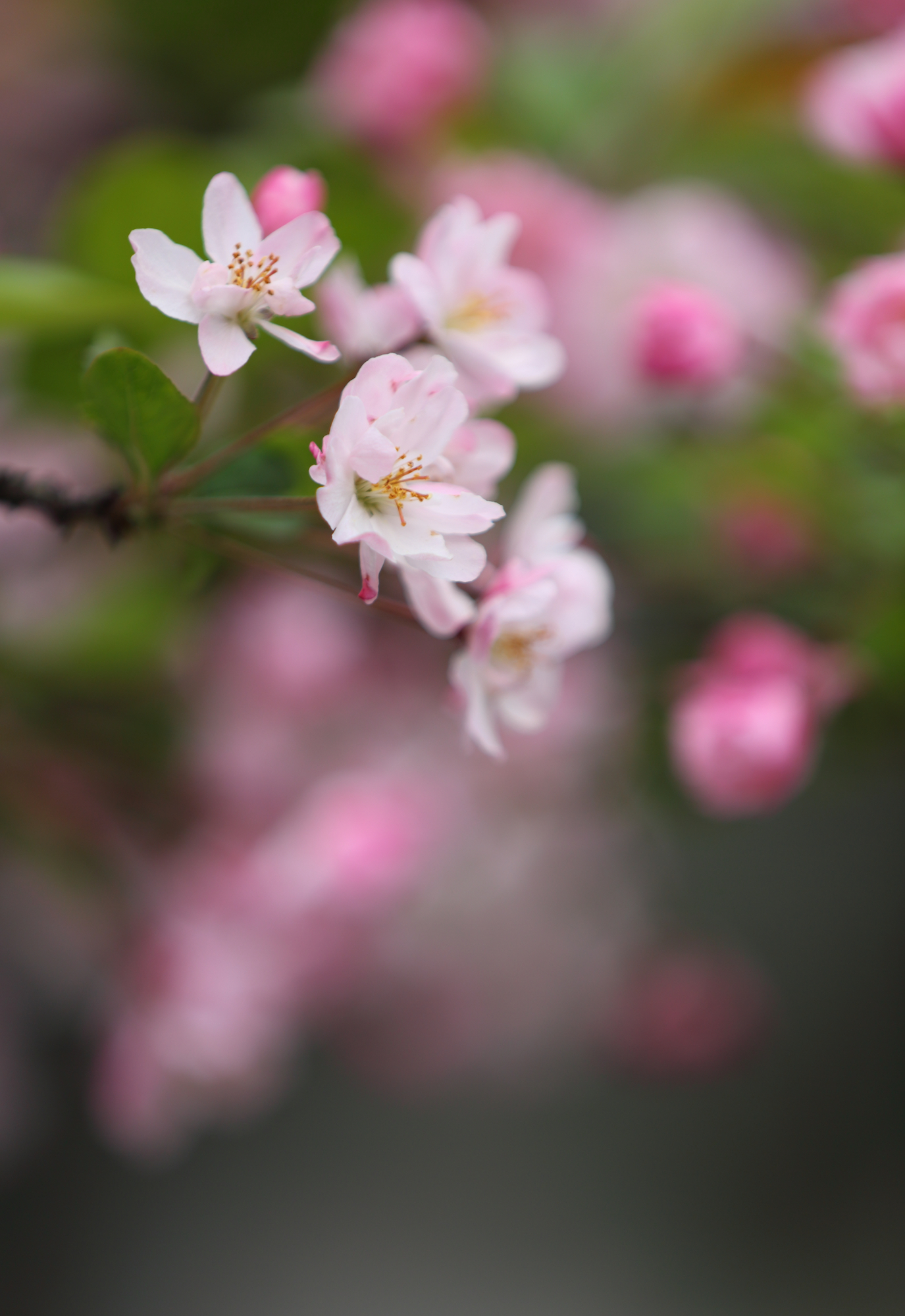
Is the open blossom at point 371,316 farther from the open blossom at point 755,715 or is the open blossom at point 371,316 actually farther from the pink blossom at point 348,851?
the pink blossom at point 348,851

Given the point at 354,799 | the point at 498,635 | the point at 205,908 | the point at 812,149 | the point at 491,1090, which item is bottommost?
the point at 491,1090

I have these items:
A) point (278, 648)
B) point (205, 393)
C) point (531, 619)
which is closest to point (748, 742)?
point (531, 619)

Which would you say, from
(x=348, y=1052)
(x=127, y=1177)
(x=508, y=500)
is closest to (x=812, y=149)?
(x=508, y=500)

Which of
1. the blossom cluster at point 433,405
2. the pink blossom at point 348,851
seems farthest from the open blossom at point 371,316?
the pink blossom at point 348,851

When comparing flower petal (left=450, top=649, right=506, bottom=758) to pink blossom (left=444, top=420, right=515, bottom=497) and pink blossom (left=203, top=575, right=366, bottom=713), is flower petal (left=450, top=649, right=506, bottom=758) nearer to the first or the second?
pink blossom (left=444, top=420, right=515, bottom=497)

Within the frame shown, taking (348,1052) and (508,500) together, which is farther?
(348,1052)

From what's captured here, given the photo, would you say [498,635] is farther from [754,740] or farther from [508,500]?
[508,500]
